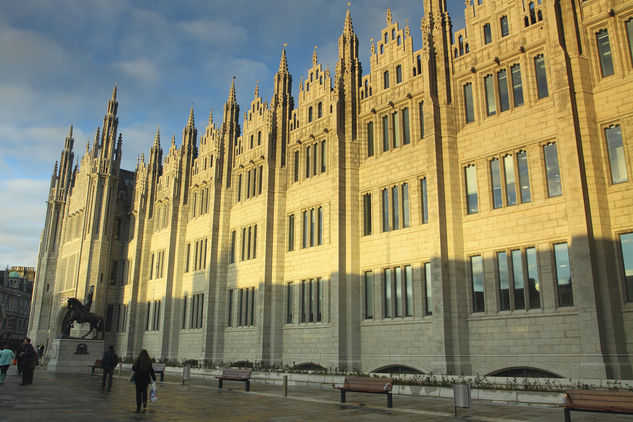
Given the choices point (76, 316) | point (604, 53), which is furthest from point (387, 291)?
point (76, 316)

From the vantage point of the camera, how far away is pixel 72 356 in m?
36.6

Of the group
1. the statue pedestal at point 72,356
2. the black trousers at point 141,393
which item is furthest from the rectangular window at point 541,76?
the statue pedestal at point 72,356

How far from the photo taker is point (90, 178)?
59094 millimetres

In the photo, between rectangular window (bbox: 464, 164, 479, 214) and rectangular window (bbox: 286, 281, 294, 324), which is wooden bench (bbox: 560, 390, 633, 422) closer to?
rectangular window (bbox: 464, 164, 479, 214)

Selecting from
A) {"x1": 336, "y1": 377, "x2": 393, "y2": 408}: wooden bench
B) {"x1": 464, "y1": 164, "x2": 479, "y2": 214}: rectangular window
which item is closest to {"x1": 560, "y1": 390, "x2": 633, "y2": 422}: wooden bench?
{"x1": 336, "y1": 377, "x2": 393, "y2": 408}: wooden bench

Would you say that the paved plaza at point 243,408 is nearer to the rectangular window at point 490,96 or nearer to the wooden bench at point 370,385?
the wooden bench at point 370,385

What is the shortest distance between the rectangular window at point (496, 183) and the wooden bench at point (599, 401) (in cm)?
1328

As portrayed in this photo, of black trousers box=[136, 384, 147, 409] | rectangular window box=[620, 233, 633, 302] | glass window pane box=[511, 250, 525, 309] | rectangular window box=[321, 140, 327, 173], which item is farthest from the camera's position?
rectangular window box=[321, 140, 327, 173]

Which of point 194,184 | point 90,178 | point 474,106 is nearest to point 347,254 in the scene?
point 474,106

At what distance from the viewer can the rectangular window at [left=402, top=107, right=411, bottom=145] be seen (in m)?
29.2

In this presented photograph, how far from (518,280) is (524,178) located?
4.69 m

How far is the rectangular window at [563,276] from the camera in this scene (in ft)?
68.4

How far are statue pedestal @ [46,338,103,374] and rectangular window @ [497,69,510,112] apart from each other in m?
31.9

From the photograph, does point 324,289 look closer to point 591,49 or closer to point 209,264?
point 209,264
